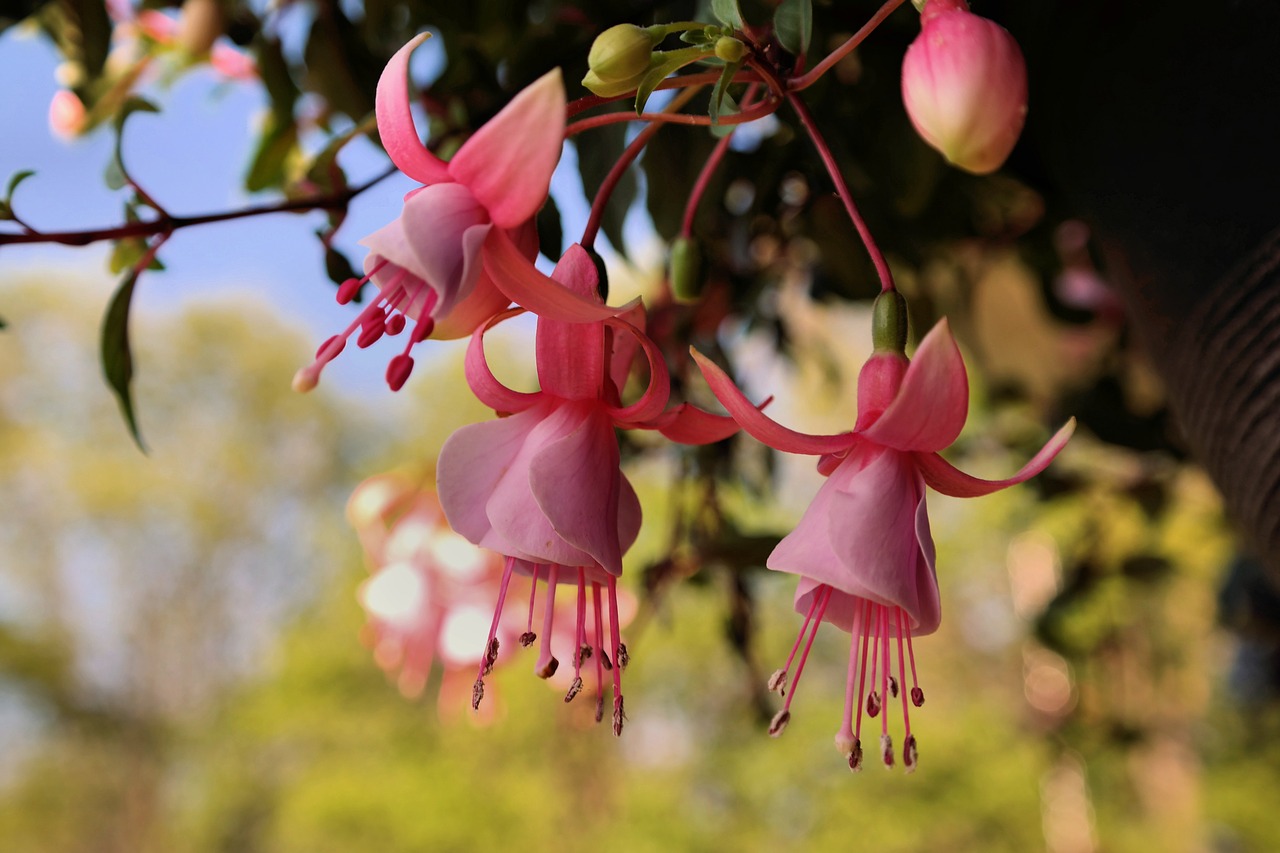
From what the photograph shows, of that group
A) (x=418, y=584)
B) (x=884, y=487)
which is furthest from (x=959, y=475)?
(x=418, y=584)

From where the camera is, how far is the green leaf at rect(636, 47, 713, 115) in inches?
8.0

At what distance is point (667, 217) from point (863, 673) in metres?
0.21

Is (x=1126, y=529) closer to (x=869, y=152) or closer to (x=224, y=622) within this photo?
(x=869, y=152)

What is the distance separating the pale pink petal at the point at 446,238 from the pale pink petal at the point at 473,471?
43 mm

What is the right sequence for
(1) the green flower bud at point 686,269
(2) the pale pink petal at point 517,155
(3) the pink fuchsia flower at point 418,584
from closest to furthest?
(2) the pale pink petal at point 517,155
(1) the green flower bud at point 686,269
(3) the pink fuchsia flower at point 418,584

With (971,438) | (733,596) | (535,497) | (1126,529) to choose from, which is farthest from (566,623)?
(1126,529)

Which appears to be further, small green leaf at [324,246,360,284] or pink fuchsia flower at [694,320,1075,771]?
small green leaf at [324,246,360,284]

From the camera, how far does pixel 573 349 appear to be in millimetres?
205

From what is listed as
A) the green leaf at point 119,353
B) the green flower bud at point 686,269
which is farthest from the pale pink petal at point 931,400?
the green leaf at point 119,353

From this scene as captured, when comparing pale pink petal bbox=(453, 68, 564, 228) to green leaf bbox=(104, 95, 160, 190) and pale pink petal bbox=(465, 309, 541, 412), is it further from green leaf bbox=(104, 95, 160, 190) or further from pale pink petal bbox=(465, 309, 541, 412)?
green leaf bbox=(104, 95, 160, 190)

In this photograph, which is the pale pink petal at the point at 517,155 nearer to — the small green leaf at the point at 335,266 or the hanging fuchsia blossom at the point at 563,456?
the hanging fuchsia blossom at the point at 563,456

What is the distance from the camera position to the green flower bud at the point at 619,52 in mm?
196

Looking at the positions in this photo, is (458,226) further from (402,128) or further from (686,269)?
(686,269)

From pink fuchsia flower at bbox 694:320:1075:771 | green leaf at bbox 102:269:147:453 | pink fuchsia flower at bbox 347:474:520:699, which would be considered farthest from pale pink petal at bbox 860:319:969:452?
pink fuchsia flower at bbox 347:474:520:699
